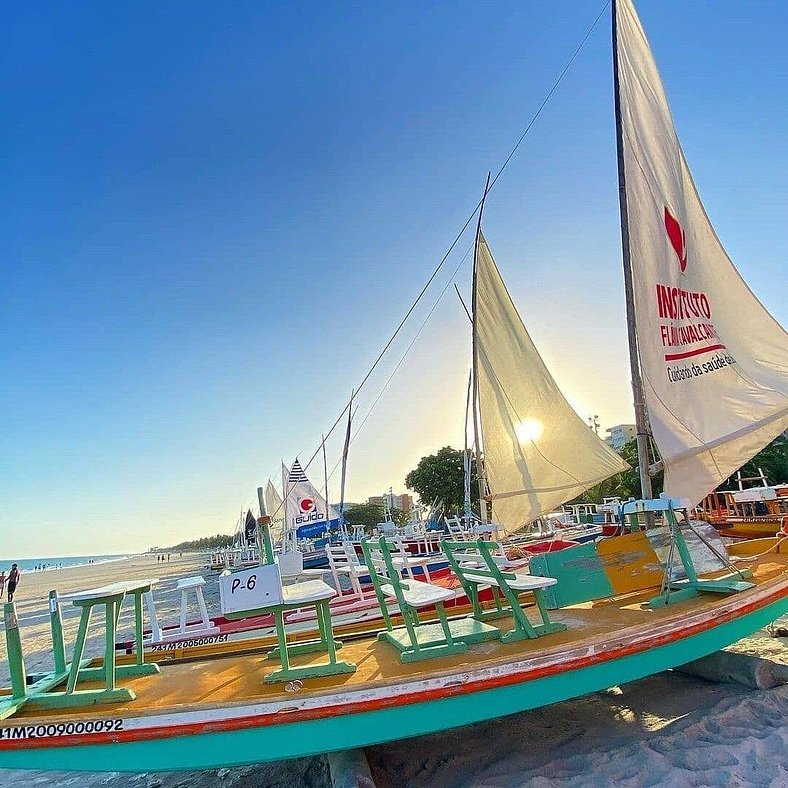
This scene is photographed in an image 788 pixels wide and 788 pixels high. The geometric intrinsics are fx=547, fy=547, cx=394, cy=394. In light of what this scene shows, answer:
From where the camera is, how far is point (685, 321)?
7.81 meters

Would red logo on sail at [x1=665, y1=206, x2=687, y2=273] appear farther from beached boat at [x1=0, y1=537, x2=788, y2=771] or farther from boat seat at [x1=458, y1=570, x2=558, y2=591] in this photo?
boat seat at [x1=458, y1=570, x2=558, y2=591]

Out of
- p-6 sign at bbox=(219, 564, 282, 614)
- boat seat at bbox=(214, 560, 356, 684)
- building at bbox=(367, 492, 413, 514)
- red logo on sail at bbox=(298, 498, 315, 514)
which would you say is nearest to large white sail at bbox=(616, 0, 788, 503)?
boat seat at bbox=(214, 560, 356, 684)

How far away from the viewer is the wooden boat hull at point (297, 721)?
11.5 ft

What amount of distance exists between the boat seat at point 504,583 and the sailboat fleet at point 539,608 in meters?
0.02

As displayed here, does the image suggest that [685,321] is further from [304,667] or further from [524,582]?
[304,667]

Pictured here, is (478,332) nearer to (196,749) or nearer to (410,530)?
(196,749)

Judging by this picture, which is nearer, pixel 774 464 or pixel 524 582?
pixel 524 582

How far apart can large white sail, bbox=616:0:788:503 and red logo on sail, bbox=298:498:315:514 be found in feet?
98.2

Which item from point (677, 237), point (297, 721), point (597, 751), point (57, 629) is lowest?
point (597, 751)

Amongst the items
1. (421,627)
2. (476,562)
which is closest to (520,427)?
(476,562)

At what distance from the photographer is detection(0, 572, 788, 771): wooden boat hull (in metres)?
3.50

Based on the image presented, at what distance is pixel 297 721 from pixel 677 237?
8.20 m

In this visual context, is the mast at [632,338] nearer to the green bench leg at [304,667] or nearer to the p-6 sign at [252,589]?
the green bench leg at [304,667]

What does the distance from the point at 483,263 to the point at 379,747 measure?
11668 mm
